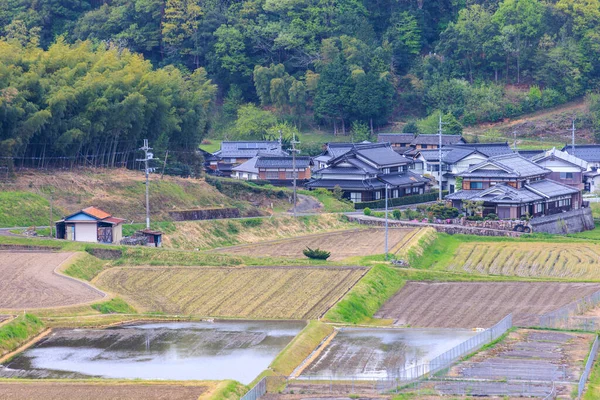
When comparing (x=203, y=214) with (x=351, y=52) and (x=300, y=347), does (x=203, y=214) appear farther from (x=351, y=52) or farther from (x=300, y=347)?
(x=351, y=52)

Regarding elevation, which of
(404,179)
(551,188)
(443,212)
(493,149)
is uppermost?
(493,149)

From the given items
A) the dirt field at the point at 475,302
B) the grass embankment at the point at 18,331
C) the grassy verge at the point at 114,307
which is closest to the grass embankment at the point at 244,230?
the grassy verge at the point at 114,307

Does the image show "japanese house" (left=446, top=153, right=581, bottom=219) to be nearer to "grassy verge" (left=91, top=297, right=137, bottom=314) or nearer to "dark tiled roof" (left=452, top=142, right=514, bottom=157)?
"dark tiled roof" (left=452, top=142, right=514, bottom=157)

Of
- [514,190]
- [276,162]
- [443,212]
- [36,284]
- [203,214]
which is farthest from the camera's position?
[276,162]

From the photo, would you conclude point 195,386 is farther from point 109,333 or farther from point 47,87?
point 47,87

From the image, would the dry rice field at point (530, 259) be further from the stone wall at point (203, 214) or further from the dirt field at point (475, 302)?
Result: the stone wall at point (203, 214)

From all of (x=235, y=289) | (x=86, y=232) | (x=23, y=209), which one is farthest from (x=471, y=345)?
(x=23, y=209)
